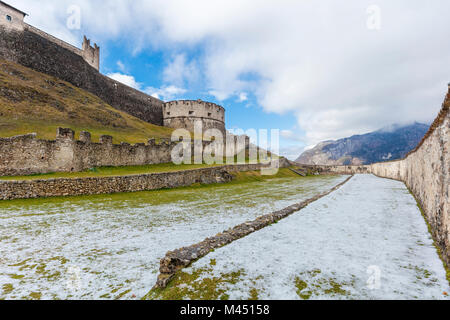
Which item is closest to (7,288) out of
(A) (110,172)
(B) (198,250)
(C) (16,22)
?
(B) (198,250)

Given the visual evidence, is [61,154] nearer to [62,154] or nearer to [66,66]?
[62,154]

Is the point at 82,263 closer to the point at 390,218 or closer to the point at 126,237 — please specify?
the point at 126,237

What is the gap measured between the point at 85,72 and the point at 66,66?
3765mm

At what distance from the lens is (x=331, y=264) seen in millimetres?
4645

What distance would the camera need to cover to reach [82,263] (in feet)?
16.3

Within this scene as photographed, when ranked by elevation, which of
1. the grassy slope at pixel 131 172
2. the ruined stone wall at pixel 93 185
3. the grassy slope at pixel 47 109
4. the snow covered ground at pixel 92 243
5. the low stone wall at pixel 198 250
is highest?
the grassy slope at pixel 47 109

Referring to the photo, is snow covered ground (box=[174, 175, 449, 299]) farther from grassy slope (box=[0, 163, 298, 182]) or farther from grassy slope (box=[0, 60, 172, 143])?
grassy slope (box=[0, 60, 172, 143])

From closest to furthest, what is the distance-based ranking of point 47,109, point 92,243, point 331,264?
point 331,264 < point 92,243 < point 47,109

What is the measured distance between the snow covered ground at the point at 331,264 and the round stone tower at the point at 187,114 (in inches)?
2332

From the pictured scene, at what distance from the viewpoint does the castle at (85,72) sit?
1460 inches

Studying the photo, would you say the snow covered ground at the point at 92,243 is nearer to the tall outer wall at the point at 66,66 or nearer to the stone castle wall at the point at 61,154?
the stone castle wall at the point at 61,154

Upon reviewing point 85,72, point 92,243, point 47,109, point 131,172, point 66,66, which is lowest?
point 92,243

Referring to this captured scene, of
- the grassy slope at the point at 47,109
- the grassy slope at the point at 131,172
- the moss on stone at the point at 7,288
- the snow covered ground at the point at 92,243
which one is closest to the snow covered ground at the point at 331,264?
the snow covered ground at the point at 92,243

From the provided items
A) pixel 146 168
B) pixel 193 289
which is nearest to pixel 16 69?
pixel 146 168
